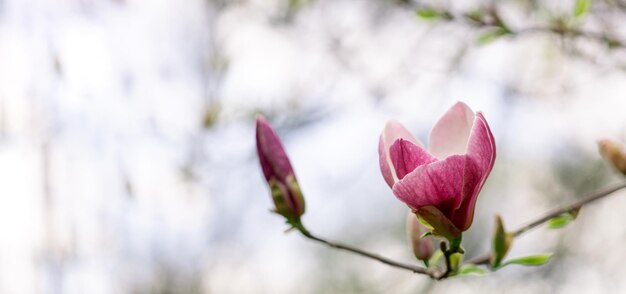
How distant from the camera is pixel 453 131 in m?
0.60

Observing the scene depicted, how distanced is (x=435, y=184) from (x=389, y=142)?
6 centimetres

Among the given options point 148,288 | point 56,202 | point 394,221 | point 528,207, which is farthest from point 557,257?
point 394,221

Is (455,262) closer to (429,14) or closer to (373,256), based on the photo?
(373,256)

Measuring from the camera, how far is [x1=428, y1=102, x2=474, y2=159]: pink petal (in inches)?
23.3

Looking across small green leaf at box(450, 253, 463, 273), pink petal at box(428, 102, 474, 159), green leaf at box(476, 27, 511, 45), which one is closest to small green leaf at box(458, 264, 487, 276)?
small green leaf at box(450, 253, 463, 273)

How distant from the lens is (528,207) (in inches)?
128

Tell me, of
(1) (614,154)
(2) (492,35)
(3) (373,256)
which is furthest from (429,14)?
(3) (373,256)

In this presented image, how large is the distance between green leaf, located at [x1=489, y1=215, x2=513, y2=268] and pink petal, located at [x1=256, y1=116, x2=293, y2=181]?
0.65ft

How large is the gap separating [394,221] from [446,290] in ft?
7.69

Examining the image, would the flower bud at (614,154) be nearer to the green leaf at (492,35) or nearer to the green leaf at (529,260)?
the green leaf at (529,260)

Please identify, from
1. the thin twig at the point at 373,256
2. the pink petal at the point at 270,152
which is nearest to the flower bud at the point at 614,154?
the thin twig at the point at 373,256

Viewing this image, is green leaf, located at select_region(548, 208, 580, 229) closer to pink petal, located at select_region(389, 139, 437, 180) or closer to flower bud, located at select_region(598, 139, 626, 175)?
flower bud, located at select_region(598, 139, 626, 175)

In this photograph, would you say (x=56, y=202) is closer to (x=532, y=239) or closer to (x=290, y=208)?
(x=290, y=208)

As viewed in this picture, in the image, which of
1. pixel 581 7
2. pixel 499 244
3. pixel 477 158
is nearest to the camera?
pixel 477 158
